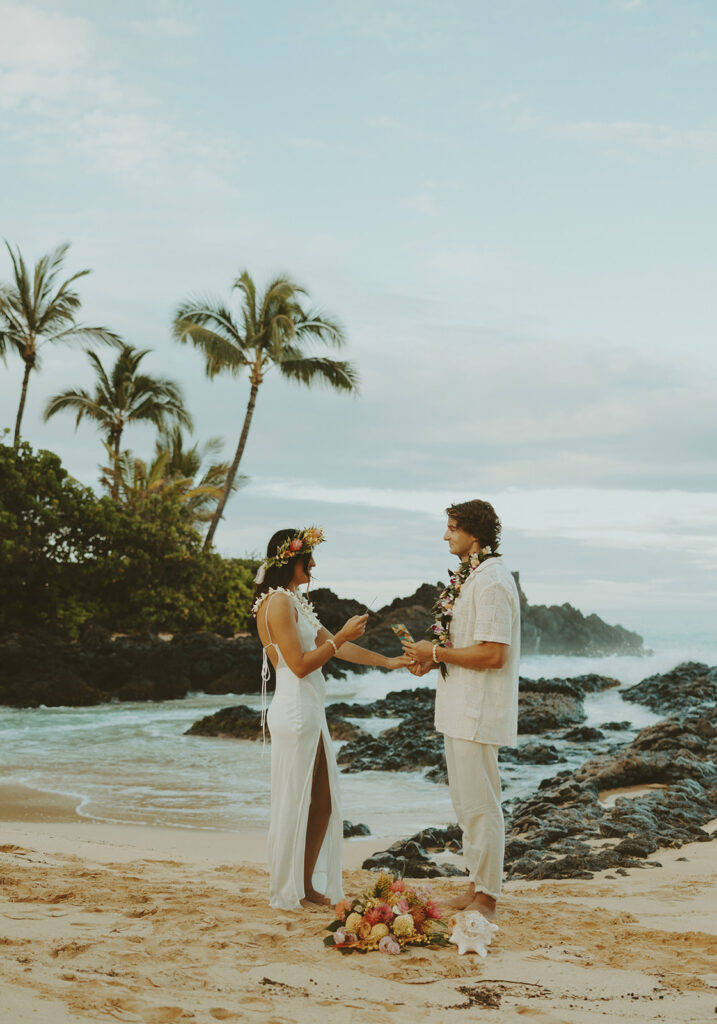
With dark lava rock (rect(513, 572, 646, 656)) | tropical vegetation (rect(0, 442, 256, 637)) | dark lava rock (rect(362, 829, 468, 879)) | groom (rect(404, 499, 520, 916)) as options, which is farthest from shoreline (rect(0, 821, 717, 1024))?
dark lava rock (rect(513, 572, 646, 656))

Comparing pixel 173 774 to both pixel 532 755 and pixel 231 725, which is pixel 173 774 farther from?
pixel 532 755

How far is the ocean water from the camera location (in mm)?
9297

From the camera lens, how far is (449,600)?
181 inches

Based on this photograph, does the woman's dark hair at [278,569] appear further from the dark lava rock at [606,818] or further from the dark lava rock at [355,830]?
the dark lava rock at [355,830]

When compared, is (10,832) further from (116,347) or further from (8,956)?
(116,347)

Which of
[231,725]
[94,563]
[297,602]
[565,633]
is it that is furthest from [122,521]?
[565,633]

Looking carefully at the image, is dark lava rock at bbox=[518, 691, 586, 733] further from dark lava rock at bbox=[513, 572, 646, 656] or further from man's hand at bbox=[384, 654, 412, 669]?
dark lava rock at bbox=[513, 572, 646, 656]

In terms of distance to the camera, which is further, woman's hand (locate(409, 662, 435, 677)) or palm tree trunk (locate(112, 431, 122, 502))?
palm tree trunk (locate(112, 431, 122, 502))

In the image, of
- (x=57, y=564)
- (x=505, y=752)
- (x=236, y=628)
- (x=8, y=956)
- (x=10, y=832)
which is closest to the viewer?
(x=8, y=956)

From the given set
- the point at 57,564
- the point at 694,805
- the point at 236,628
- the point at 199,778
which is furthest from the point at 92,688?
the point at 694,805

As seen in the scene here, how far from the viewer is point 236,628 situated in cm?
3033

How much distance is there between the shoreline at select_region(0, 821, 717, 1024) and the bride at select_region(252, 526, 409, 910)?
0.22 m

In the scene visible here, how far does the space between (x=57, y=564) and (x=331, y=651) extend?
23.4 m

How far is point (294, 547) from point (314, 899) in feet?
5.92
